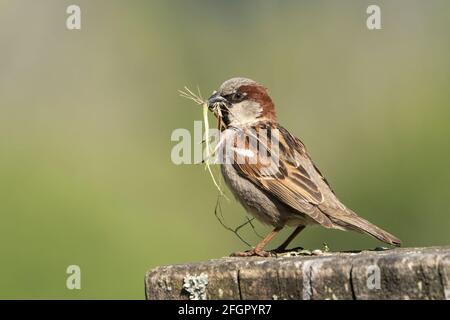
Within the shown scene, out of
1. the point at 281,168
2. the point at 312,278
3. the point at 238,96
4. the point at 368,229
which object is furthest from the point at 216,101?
the point at 312,278

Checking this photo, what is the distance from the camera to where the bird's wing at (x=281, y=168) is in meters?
5.55

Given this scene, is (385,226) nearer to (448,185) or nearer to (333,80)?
(448,185)

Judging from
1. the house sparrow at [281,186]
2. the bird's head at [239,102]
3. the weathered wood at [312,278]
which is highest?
the bird's head at [239,102]

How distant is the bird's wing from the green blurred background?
7.99 feet

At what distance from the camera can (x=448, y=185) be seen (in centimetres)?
972

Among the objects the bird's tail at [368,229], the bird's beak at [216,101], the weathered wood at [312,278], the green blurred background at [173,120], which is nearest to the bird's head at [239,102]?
the bird's beak at [216,101]

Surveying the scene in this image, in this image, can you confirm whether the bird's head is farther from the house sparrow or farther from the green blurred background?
the green blurred background

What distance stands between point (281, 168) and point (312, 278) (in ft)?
7.61

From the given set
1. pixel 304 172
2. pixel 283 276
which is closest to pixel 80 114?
pixel 304 172

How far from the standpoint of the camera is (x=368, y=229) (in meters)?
5.27

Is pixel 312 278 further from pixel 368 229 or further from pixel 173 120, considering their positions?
pixel 173 120

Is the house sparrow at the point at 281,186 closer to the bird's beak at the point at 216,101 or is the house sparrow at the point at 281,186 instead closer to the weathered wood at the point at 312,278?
the bird's beak at the point at 216,101

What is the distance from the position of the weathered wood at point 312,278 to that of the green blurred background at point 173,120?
4191 millimetres

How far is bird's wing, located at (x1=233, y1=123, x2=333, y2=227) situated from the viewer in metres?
5.55
